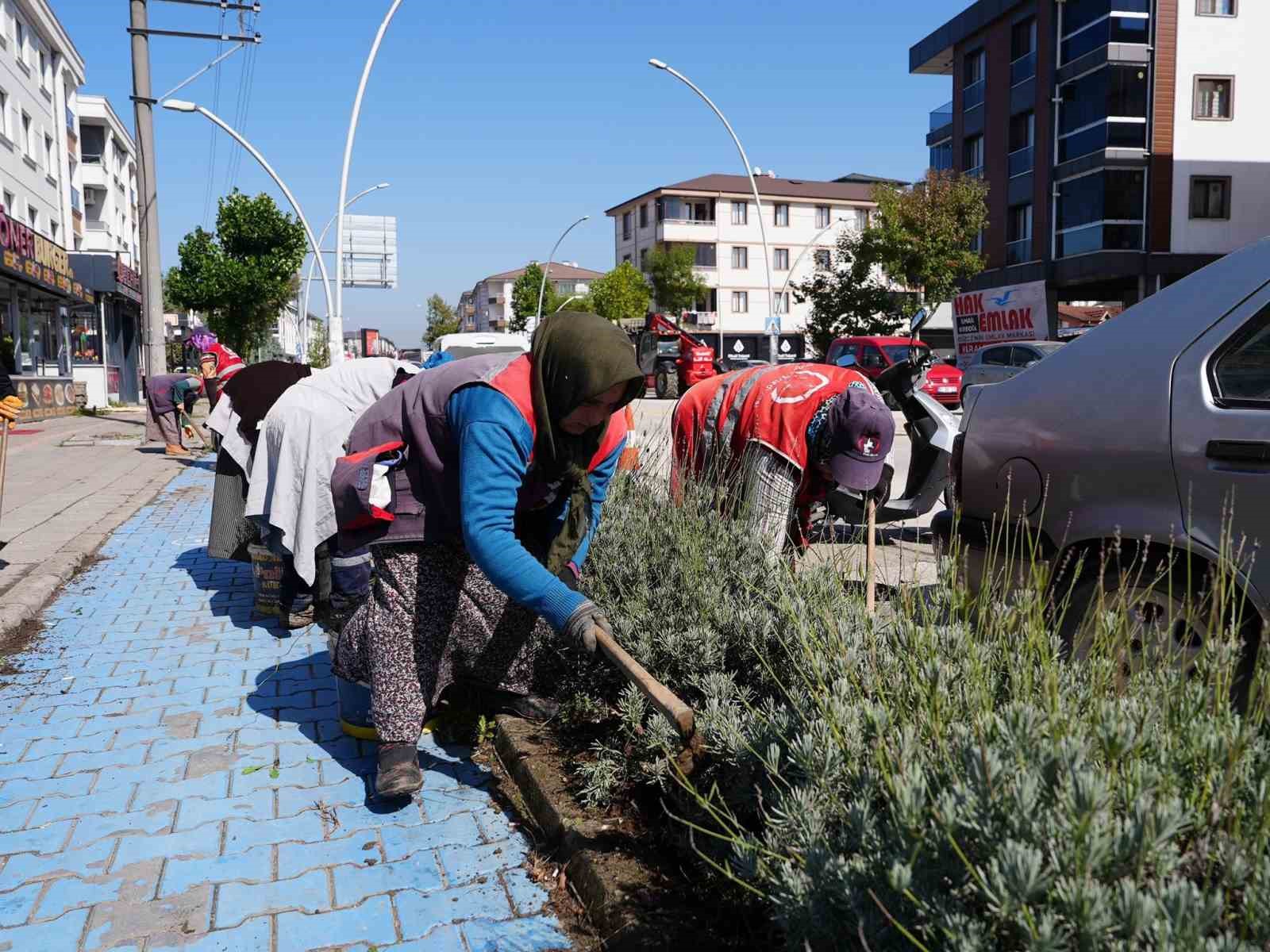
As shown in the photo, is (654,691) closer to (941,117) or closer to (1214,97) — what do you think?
(1214,97)

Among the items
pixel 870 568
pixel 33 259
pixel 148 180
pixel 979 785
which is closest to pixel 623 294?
pixel 33 259

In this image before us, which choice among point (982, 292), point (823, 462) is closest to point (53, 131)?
point (982, 292)

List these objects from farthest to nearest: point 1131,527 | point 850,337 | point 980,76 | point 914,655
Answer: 1. point 980,76
2. point 850,337
3. point 1131,527
4. point 914,655

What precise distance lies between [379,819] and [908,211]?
3365 cm

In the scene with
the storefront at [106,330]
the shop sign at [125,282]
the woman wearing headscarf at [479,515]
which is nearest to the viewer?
the woman wearing headscarf at [479,515]

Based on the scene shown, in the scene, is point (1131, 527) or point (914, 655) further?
point (1131, 527)

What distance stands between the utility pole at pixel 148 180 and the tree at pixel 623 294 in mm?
53208

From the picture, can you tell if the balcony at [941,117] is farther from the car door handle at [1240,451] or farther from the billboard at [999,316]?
the car door handle at [1240,451]

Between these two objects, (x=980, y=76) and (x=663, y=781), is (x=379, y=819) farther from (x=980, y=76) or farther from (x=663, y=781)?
(x=980, y=76)

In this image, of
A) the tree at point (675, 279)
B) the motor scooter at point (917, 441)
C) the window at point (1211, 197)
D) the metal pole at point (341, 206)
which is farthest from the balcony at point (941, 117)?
the motor scooter at point (917, 441)

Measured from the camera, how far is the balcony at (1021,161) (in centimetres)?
3688

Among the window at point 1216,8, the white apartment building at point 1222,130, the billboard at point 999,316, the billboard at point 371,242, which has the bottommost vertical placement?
the billboard at point 999,316

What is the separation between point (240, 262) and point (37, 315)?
25.5 ft

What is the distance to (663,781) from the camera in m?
2.89
